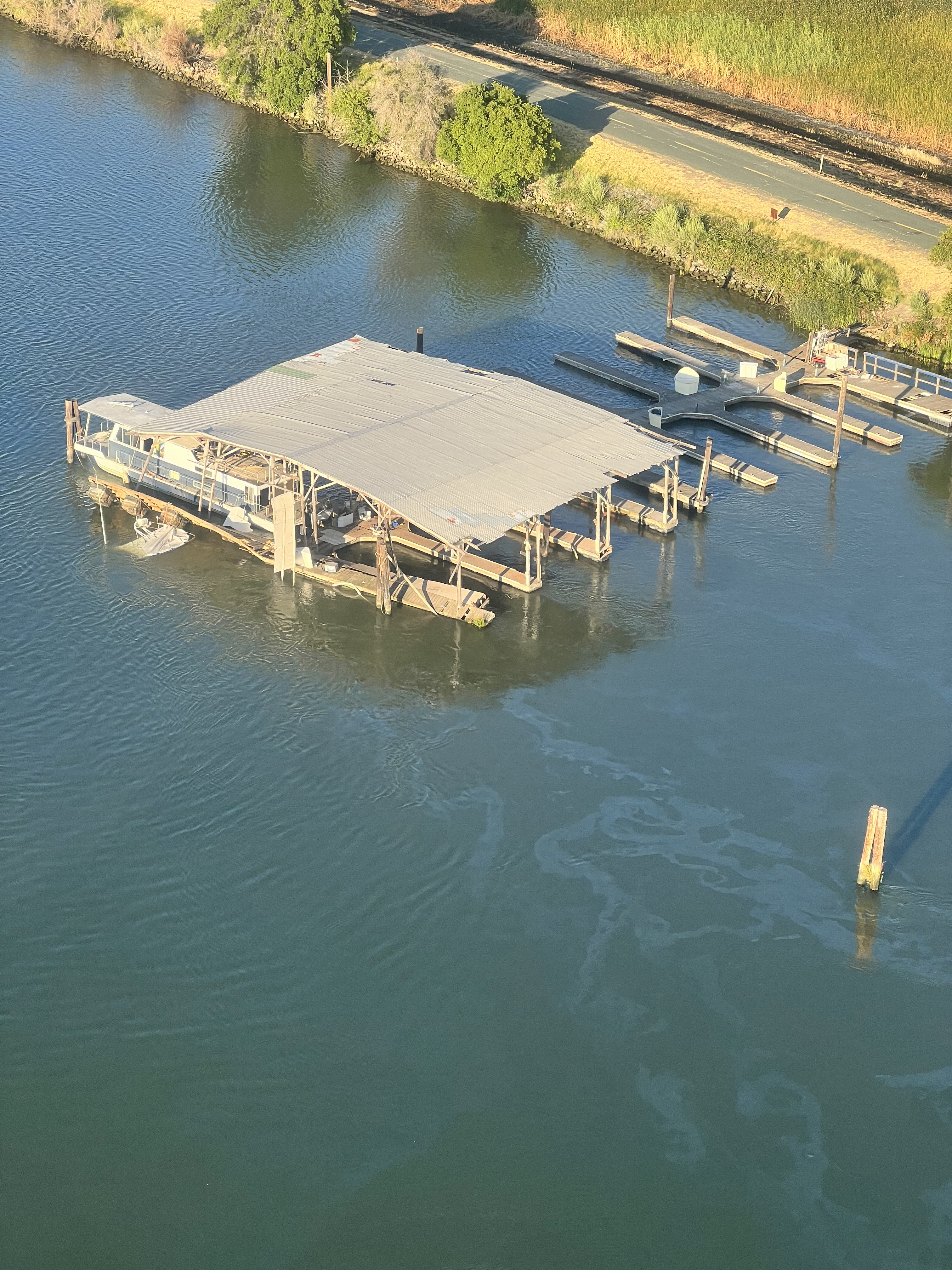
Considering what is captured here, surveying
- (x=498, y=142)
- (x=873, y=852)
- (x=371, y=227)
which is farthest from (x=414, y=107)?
(x=873, y=852)

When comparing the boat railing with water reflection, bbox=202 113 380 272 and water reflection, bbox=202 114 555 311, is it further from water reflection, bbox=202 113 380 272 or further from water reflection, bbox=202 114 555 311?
water reflection, bbox=202 113 380 272

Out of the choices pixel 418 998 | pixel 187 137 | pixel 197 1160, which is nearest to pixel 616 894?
pixel 418 998

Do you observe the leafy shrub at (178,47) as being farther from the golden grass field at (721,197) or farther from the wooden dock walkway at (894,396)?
the wooden dock walkway at (894,396)

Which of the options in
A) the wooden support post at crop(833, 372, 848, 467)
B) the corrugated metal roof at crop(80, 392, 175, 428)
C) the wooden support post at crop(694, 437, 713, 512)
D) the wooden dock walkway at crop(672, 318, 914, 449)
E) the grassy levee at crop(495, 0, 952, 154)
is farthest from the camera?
the grassy levee at crop(495, 0, 952, 154)

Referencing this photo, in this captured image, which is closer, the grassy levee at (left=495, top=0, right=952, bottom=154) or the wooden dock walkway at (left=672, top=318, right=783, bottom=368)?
the wooden dock walkway at (left=672, top=318, right=783, bottom=368)

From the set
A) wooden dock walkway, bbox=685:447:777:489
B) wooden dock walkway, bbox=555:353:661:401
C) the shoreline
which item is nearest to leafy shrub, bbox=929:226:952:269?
the shoreline

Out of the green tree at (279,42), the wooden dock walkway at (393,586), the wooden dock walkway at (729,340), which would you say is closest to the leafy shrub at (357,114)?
the green tree at (279,42)
